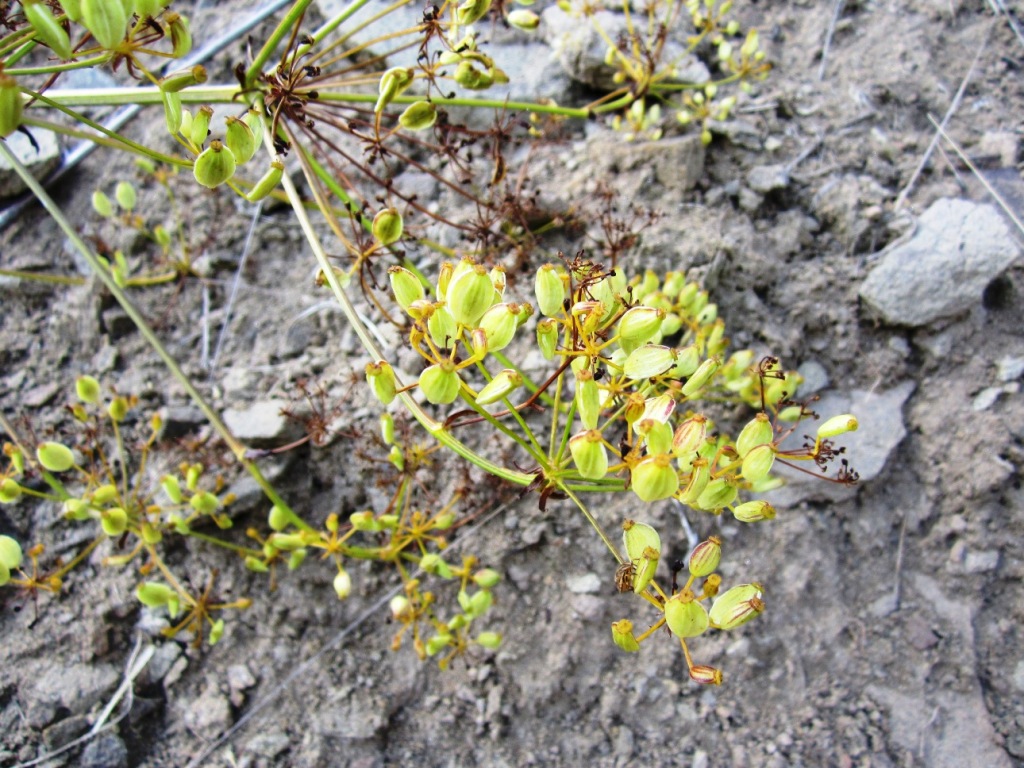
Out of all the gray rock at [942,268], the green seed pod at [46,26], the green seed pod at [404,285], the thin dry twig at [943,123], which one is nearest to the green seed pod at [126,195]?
the green seed pod at [46,26]

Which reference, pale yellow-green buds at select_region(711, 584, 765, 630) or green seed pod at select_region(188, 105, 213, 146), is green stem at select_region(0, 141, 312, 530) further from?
pale yellow-green buds at select_region(711, 584, 765, 630)

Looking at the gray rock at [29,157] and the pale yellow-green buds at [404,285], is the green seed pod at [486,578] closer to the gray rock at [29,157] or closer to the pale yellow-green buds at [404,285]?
the pale yellow-green buds at [404,285]

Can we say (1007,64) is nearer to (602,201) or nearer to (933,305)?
(933,305)

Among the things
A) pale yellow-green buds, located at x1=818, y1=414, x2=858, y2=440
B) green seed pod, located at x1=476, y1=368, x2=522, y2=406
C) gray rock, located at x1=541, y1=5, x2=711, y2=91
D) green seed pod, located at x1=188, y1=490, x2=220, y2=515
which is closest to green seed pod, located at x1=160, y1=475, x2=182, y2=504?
green seed pod, located at x1=188, y1=490, x2=220, y2=515

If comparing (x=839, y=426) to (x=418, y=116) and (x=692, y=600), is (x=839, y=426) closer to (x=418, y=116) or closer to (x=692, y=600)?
(x=692, y=600)

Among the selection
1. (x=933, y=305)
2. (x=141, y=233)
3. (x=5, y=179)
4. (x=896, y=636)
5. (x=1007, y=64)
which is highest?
(x=5, y=179)

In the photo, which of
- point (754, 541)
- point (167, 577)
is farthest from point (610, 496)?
point (167, 577)

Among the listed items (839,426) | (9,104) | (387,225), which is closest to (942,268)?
(839,426)
